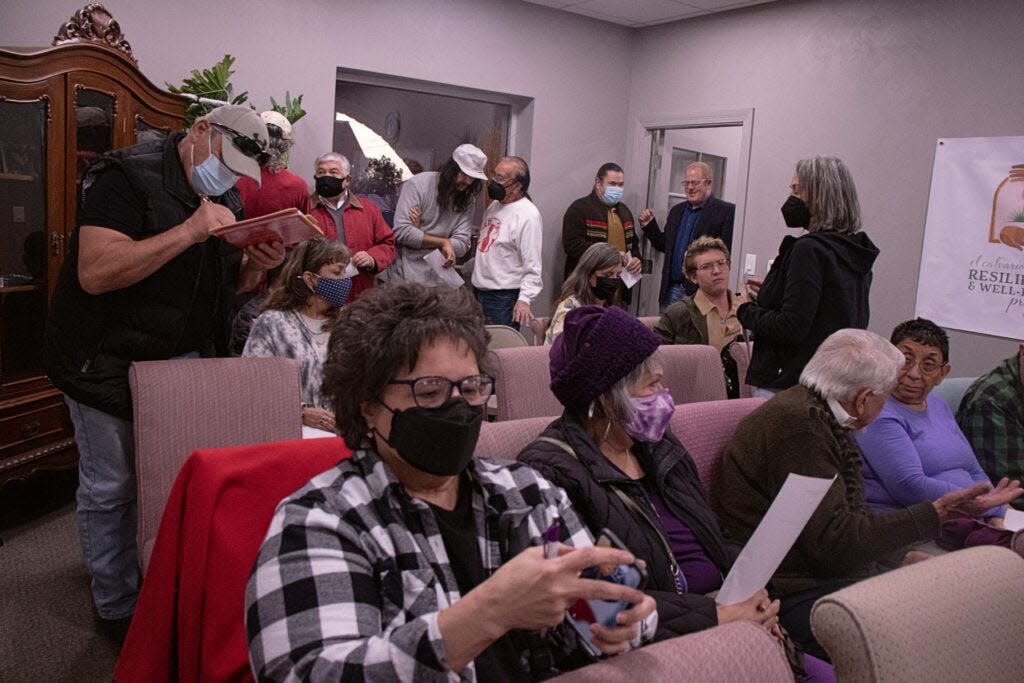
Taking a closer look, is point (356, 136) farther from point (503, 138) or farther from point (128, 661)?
point (128, 661)

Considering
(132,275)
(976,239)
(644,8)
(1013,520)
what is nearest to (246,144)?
(132,275)

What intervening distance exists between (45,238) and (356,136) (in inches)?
86.9

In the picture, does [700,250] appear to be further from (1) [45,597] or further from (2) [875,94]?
(1) [45,597]

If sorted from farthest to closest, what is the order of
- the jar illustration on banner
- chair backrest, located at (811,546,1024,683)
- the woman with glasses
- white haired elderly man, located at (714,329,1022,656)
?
the jar illustration on banner < white haired elderly man, located at (714,329,1022,656) < chair backrest, located at (811,546,1024,683) < the woman with glasses

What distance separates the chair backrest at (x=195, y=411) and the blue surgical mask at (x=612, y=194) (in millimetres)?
3731

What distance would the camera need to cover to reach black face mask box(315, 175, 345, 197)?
13.5ft

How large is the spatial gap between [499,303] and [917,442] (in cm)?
265

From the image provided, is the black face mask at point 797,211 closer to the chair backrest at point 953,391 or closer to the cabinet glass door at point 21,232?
the chair backrest at point 953,391

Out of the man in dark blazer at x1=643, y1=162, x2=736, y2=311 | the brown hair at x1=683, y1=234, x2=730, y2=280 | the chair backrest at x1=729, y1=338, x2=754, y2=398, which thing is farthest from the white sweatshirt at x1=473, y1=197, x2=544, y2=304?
the chair backrest at x1=729, y1=338, x2=754, y2=398

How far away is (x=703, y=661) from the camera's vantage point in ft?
3.32

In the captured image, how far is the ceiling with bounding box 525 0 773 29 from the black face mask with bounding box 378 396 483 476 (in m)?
4.77

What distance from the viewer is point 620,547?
1.05 meters

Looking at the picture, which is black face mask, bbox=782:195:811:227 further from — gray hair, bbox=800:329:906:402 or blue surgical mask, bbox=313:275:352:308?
blue surgical mask, bbox=313:275:352:308

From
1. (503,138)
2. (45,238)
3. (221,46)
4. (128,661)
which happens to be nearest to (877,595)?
(128,661)
